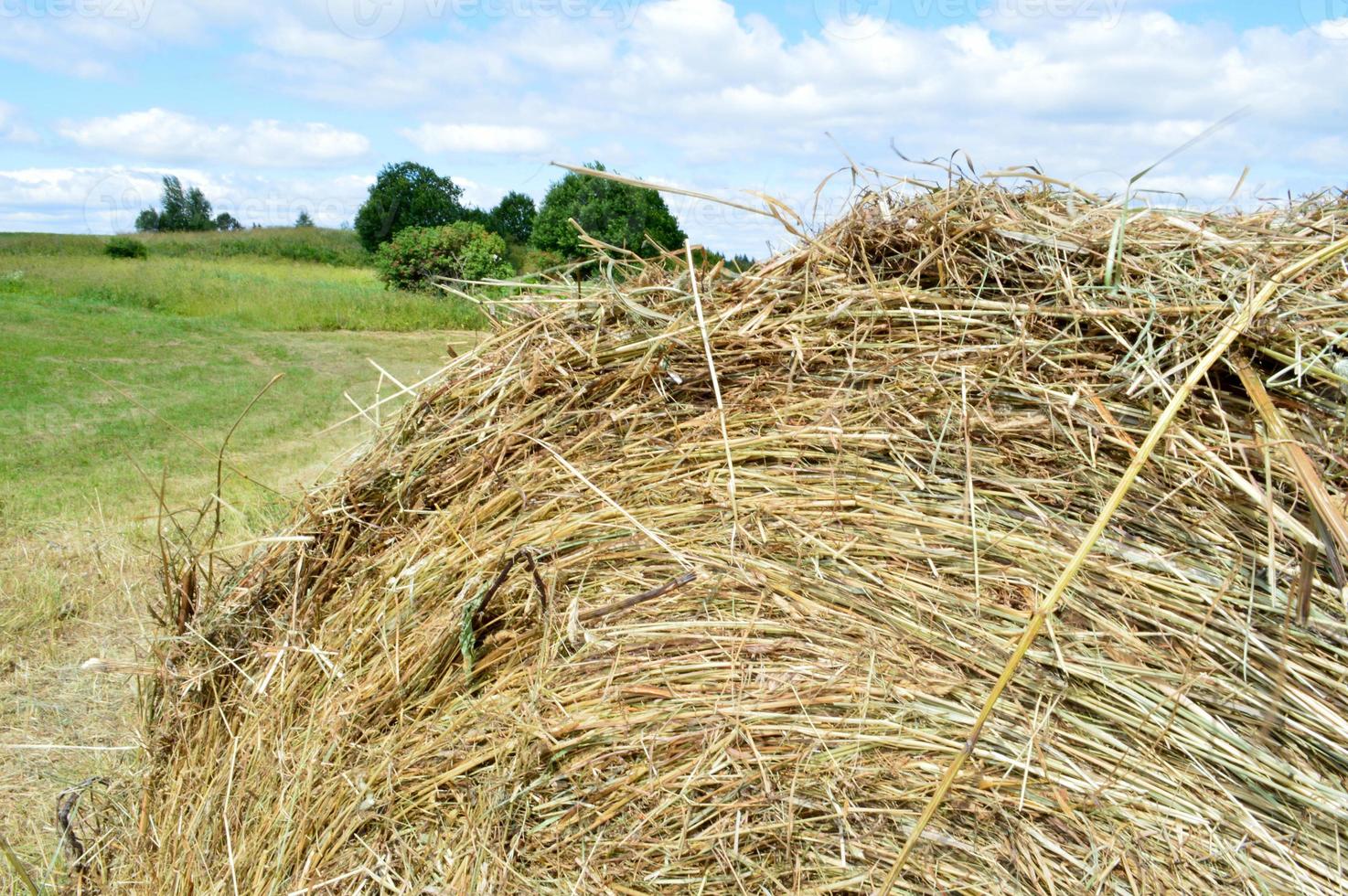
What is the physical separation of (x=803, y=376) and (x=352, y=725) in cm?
146

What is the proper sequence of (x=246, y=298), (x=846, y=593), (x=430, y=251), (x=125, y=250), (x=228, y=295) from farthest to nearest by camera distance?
(x=125, y=250)
(x=430, y=251)
(x=228, y=295)
(x=246, y=298)
(x=846, y=593)

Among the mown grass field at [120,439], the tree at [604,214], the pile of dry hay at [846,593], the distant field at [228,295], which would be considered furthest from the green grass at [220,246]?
the pile of dry hay at [846,593]

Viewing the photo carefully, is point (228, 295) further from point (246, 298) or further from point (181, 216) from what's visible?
point (181, 216)

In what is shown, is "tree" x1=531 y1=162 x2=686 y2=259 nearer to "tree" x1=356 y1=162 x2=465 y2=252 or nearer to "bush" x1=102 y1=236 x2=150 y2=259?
"tree" x1=356 y1=162 x2=465 y2=252

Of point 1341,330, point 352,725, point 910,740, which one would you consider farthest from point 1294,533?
point 352,725

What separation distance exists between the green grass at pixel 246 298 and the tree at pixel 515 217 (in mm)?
11623

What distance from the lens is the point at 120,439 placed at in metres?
8.46

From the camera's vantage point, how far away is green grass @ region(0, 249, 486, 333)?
753 inches

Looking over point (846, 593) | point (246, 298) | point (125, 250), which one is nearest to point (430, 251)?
point (246, 298)

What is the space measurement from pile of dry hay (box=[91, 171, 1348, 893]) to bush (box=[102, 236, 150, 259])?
3581 centimetres

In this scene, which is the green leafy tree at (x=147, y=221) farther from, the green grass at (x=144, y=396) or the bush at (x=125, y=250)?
the green grass at (x=144, y=396)

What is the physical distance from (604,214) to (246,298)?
10166 millimetres

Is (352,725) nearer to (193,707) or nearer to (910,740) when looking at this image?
(193,707)

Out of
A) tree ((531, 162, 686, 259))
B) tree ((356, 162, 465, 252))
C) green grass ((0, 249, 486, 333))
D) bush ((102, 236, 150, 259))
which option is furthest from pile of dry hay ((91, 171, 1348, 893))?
bush ((102, 236, 150, 259))
